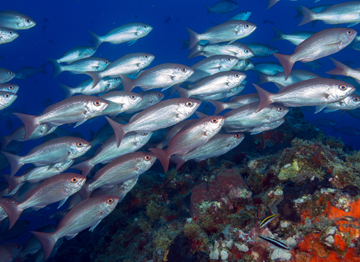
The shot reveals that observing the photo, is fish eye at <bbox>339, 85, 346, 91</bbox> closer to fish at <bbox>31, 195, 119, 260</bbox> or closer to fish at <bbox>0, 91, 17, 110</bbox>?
fish at <bbox>31, 195, 119, 260</bbox>

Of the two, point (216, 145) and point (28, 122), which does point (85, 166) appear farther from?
point (216, 145)

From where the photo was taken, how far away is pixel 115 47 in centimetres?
7225

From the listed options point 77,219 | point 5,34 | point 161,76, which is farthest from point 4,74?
point 77,219

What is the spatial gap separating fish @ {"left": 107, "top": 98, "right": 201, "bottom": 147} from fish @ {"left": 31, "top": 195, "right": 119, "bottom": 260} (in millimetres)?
1172

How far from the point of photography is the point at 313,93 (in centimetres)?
345

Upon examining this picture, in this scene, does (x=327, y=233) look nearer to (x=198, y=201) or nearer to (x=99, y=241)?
(x=198, y=201)

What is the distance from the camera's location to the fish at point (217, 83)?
489 centimetres

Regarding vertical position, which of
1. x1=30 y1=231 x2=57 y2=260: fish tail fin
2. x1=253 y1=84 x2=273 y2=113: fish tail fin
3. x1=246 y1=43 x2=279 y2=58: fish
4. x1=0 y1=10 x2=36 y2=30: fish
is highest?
x1=0 y1=10 x2=36 y2=30: fish

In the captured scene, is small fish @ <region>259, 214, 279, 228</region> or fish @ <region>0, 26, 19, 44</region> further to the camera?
fish @ <region>0, 26, 19, 44</region>

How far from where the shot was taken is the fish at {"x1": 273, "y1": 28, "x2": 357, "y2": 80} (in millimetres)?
3775

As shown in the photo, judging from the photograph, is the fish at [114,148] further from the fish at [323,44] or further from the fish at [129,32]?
the fish at [129,32]

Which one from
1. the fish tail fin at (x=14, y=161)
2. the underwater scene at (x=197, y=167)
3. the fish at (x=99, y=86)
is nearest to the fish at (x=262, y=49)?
the underwater scene at (x=197, y=167)

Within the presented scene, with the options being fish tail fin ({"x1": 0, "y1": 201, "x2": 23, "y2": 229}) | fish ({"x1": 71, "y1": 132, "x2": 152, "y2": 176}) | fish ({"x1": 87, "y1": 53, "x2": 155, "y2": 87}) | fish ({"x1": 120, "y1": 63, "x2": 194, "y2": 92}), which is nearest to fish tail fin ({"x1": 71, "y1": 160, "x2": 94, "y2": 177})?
fish ({"x1": 71, "y1": 132, "x2": 152, "y2": 176})

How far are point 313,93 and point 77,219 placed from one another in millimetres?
4807
